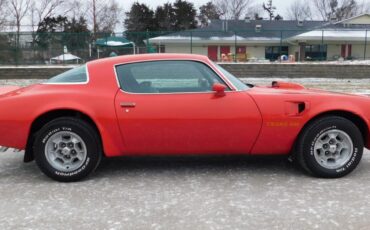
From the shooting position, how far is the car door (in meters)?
4.59

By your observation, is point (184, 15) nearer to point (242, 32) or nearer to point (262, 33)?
point (242, 32)

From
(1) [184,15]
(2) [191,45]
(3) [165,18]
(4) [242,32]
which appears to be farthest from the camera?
(1) [184,15]

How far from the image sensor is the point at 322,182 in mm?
4613

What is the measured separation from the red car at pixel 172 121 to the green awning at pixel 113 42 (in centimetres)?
2274

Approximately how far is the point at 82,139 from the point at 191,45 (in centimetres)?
3244

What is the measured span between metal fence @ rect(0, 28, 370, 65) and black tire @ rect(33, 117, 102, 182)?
1953 centimetres

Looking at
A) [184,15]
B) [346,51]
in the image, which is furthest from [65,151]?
[184,15]

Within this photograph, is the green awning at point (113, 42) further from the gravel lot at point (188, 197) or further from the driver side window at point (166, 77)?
the driver side window at point (166, 77)

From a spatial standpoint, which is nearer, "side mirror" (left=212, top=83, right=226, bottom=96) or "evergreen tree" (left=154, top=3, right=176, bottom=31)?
"side mirror" (left=212, top=83, right=226, bottom=96)

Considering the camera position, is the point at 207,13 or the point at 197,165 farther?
the point at 207,13

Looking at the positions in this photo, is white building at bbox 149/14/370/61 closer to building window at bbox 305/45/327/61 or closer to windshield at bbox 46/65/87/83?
building window at bbox 305/45/327/61

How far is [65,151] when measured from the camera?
183 inches

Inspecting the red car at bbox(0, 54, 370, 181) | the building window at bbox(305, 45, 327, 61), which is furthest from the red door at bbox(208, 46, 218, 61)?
the red car at bbox(0, 54, 370, 181)

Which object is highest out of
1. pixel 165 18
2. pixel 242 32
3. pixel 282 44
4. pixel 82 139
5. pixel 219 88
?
pixel 165 18
